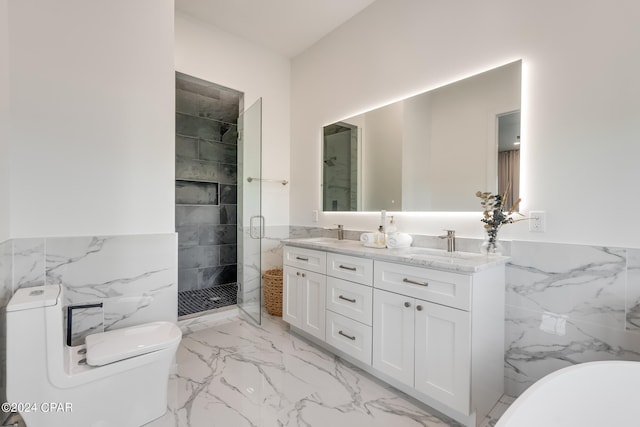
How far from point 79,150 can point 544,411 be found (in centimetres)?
251

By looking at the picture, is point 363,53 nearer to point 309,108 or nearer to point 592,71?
point 309,108

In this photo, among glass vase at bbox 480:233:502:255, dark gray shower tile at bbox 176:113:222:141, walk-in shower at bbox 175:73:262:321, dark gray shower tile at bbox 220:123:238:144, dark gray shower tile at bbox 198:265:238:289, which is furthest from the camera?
dark gray shower tile at bbox 220:123:238:144

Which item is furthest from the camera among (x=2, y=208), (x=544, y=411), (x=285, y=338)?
(x=285, y=338)

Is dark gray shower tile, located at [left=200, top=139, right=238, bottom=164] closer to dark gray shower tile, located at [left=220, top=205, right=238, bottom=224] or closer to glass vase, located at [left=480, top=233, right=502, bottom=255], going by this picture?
dark gray shower tile, located at [left=220, top=205, right=238, bottom=224]

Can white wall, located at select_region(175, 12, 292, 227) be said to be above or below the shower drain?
above

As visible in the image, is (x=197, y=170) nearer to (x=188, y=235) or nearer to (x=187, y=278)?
(x=188, y=235)

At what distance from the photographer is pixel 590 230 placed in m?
1.47

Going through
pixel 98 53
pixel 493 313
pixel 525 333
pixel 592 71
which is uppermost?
Result: pixel 98 53

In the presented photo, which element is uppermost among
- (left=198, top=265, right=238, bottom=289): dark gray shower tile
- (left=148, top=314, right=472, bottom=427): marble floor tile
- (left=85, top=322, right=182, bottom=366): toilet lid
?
(left=85, top=322, right=182, bottom=366): toilet lid

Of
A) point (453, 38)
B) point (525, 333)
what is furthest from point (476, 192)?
point (453, 38)

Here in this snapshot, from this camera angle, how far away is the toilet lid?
139 centimetres

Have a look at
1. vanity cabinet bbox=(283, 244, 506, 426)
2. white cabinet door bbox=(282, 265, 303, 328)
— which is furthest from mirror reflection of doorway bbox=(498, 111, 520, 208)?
white cabinet door bbox=(282, 265, 303, 328)

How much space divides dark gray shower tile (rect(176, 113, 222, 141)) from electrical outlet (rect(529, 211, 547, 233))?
3.86 m

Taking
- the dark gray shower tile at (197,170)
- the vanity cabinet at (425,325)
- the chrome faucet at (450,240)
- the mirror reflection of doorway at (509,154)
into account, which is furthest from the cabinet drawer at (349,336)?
the dark gray shower tile at (197,170)
